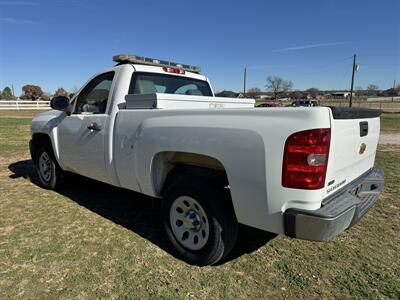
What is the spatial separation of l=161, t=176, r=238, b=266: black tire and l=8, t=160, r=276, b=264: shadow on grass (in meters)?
0.25

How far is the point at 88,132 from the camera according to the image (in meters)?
3.95

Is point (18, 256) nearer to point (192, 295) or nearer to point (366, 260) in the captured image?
point (192, 295)

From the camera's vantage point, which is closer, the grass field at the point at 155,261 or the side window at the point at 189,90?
the grass field at the point at 155,261

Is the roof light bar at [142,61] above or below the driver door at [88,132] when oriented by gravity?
above

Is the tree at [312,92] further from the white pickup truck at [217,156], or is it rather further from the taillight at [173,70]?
the white pickup truck at [217,156]

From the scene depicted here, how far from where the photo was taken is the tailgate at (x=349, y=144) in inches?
88.8

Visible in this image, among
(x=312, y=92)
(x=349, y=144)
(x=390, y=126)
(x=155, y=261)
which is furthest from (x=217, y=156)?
(x=312, y=92)

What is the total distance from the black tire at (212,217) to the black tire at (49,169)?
9.60 feet

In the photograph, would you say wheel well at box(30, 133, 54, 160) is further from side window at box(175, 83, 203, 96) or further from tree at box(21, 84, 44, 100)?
tree at box(21, 84, 44, 100)

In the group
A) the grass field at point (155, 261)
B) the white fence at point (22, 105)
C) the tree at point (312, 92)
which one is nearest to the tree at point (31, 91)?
the white fence at point (22, 105)

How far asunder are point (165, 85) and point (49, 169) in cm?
257

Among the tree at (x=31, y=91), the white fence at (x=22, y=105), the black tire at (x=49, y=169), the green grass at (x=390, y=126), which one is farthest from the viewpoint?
the tree at (x=31, y=91)

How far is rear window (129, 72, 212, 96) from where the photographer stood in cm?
384

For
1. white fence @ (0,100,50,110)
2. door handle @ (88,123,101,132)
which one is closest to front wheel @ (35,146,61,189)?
door handle @ (88,123,101,132)
